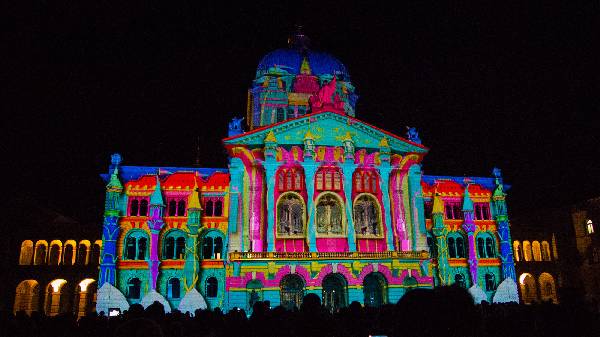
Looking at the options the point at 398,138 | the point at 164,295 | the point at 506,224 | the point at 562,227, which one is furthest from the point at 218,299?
the point at 562,227

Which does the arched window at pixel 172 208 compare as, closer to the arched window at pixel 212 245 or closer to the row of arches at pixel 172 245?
the row of arches at pixel 172 245

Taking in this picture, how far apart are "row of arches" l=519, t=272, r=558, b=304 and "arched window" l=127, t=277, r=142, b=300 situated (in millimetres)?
38775

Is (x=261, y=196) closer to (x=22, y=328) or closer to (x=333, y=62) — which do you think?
(x=333, y=62)

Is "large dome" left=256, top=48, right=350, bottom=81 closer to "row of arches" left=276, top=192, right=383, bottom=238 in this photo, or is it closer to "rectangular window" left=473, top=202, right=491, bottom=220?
"row of arches" left=276, top=192, right=383, bottom=238

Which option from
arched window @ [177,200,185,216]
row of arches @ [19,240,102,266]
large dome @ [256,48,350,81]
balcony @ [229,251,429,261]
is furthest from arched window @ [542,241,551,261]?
row of arches @ [19,240,102,266]

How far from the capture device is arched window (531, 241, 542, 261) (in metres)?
49.4

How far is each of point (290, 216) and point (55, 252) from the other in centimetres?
2647

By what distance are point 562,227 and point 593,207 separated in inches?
168

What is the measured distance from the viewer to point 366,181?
4038cm

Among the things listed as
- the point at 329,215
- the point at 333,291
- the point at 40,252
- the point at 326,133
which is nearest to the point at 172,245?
the point at 329,215

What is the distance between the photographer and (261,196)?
126ft

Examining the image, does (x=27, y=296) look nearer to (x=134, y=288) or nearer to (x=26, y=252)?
(x=26, y=252)

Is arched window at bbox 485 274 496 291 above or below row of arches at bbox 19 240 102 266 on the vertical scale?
below

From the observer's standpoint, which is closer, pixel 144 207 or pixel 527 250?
pixel 144 207
